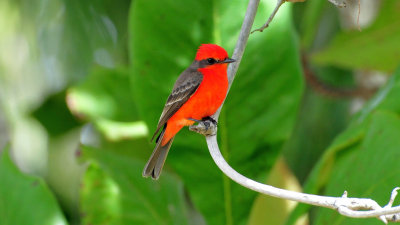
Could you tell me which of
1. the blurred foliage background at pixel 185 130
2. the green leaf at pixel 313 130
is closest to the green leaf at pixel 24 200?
the blurred foliage background at pixel 185 130

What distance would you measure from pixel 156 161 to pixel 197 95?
0.33 m

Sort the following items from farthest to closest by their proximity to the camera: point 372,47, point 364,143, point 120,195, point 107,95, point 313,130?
point 313,130 → point 372,47 → point 107,95 → point 120,195 → point 364,143

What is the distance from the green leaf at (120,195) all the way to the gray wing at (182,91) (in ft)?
1.81

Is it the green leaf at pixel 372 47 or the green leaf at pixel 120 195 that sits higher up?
the green leaf at pixel 372 47

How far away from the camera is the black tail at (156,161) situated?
225 cm

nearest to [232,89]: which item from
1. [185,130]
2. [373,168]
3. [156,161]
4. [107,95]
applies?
[185,130]

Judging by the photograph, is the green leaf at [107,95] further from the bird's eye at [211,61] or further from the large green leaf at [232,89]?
the bird's eye at [211,61]

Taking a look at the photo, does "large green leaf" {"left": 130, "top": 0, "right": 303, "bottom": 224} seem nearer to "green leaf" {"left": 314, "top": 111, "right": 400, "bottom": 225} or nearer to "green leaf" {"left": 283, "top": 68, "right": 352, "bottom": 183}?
"green leaf" {"left": 314, "top": 111, "right": 400, "bottom": 225}

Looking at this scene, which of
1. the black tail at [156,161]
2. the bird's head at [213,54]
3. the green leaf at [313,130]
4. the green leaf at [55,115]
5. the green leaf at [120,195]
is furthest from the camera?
the green leaf at [313,130]

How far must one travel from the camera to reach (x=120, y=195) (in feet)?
9.55

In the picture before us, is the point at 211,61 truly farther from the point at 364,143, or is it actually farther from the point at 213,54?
the point at 364,143

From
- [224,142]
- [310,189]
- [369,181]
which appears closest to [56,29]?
[224,142]

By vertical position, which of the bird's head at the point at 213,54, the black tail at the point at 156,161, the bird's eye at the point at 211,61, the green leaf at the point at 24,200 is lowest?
the green leaf at the point at 24,200

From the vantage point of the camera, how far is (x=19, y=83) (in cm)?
454
